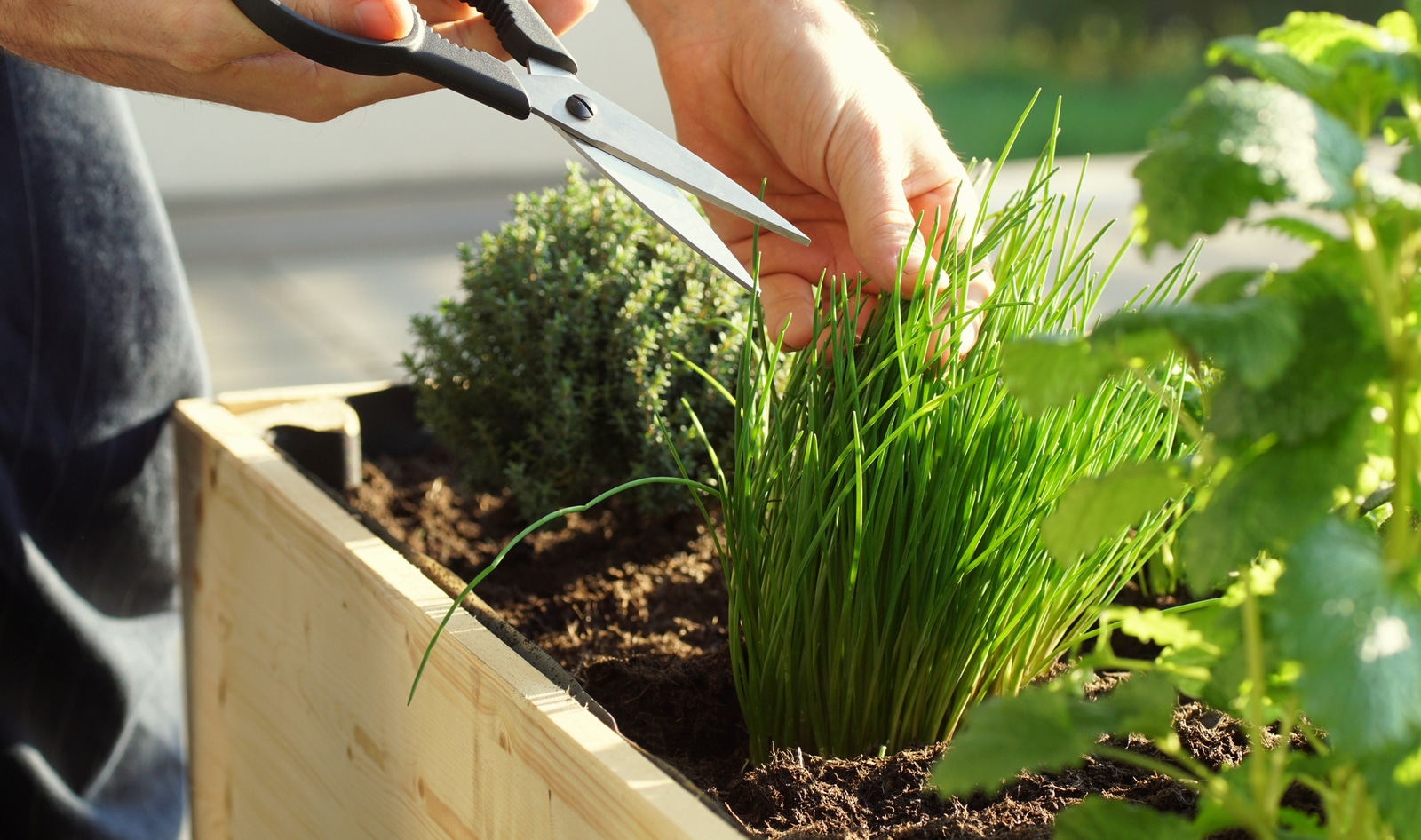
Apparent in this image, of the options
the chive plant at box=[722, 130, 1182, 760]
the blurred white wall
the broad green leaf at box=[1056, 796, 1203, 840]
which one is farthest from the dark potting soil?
the blurred white wall

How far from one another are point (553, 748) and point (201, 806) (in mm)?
868

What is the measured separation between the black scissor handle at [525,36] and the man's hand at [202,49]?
0.28 feet

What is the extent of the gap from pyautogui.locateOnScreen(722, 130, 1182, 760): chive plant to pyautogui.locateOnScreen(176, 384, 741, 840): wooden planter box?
163 millimetres

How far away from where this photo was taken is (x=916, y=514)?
673 mm

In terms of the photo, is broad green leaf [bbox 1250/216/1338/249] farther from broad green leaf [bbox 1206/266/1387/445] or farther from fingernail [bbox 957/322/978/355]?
fingernail [bbox 957/322/978/355]

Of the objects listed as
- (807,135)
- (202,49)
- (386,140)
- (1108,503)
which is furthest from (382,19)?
(386,140)

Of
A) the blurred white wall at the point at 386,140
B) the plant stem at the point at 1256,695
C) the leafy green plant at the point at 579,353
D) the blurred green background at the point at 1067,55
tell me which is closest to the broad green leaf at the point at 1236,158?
the plant stem at the point at 1256,695

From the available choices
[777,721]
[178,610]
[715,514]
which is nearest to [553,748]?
[777,721]

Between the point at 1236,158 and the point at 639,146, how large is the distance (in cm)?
56

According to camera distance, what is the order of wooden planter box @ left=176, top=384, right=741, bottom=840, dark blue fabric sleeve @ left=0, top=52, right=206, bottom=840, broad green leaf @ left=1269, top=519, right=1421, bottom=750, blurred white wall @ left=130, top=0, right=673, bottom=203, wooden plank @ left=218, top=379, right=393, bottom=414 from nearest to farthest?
broad green leaf @ left=1269, top=519, right=1421, bottom=750 < wooden planter box @ left=176, top=384, right=741, bottom=840 < dark blue fabric sleeve @ left=0, top=52, right=206, bottom=840 < wooden plank @ left=218, top=379, right=393, bottom=414 < blurred white wall @ left=130, top=0, right=673, bottom=203

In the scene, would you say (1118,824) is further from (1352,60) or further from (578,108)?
(578,108)

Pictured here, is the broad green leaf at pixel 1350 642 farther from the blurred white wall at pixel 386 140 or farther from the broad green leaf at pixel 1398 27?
the blurred white wall at pixel 386 140

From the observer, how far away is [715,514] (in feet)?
3.86

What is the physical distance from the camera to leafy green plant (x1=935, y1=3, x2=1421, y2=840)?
1.03 feet
